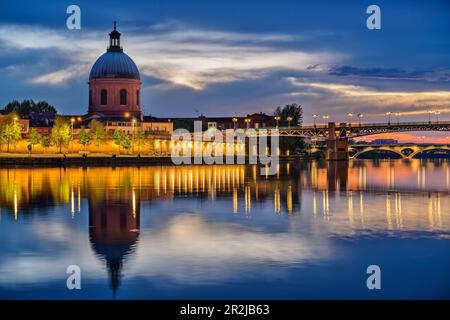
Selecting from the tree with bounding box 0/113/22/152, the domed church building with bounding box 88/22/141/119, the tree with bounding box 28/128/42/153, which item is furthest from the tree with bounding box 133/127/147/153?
the tree with bounding box 0/113/22/152

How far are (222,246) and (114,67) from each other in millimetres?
123459

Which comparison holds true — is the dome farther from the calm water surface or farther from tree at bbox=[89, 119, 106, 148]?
the calm water surface

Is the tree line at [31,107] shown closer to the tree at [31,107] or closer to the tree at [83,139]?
the tree at [31,107]

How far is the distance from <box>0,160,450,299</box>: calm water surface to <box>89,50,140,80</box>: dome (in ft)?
338

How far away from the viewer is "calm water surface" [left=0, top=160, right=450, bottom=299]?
57.0 feet

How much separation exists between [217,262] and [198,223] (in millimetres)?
8932

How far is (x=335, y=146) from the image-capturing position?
14300cm

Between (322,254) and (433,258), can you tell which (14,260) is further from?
(433,258)

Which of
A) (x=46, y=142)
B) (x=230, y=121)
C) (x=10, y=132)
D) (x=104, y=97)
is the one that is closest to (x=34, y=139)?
(x=46, y=142)

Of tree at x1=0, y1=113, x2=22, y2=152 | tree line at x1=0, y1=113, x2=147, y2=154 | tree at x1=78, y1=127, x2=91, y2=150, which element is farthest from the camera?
tree at x1=78, y1=127, x2=91, y2=150

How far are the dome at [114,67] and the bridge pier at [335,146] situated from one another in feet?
125

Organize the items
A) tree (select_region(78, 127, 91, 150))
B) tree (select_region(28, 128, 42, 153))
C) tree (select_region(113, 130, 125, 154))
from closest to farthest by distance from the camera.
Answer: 1. tree (select_region(28, 128, 42, 153))
2. tree (select_region(78, 127, 91, 150))
3. tree (select_region(113, 130, 125, 154))

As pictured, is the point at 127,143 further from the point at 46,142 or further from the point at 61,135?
the point at 46,142

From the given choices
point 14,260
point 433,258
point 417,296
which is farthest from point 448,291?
point 14,260
